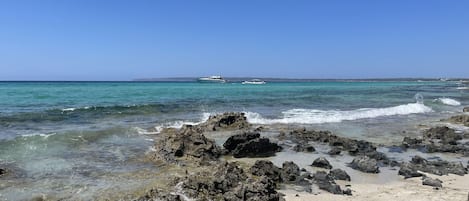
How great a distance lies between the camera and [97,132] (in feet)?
66.4

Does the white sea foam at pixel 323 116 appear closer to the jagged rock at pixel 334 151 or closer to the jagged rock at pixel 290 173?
the jagged rock at pixel 334 151

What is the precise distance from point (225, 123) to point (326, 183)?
38.2 ft

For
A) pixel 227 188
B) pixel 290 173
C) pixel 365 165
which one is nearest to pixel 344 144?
pixel 365 165

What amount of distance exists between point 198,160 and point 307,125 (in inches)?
463

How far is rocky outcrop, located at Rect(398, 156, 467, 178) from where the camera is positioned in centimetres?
1212

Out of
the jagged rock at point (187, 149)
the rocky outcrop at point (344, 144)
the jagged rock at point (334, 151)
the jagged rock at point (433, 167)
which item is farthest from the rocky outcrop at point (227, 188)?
the jagged rock at point (334, 151)

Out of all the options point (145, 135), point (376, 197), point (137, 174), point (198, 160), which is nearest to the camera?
point (376, 197)

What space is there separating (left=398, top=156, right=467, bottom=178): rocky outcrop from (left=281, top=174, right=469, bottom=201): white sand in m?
0.60

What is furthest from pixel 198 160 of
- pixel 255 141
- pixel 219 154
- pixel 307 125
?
pixel 307 125

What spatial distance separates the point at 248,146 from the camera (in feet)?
48.5

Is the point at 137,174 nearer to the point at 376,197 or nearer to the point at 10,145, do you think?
the point at 376,197

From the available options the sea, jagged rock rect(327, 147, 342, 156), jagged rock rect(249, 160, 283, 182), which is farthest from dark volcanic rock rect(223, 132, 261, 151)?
jagged rock rect(249, 160, 283, 182)

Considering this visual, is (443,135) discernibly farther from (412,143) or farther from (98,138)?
(98,138)

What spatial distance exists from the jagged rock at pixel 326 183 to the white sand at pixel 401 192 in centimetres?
21
